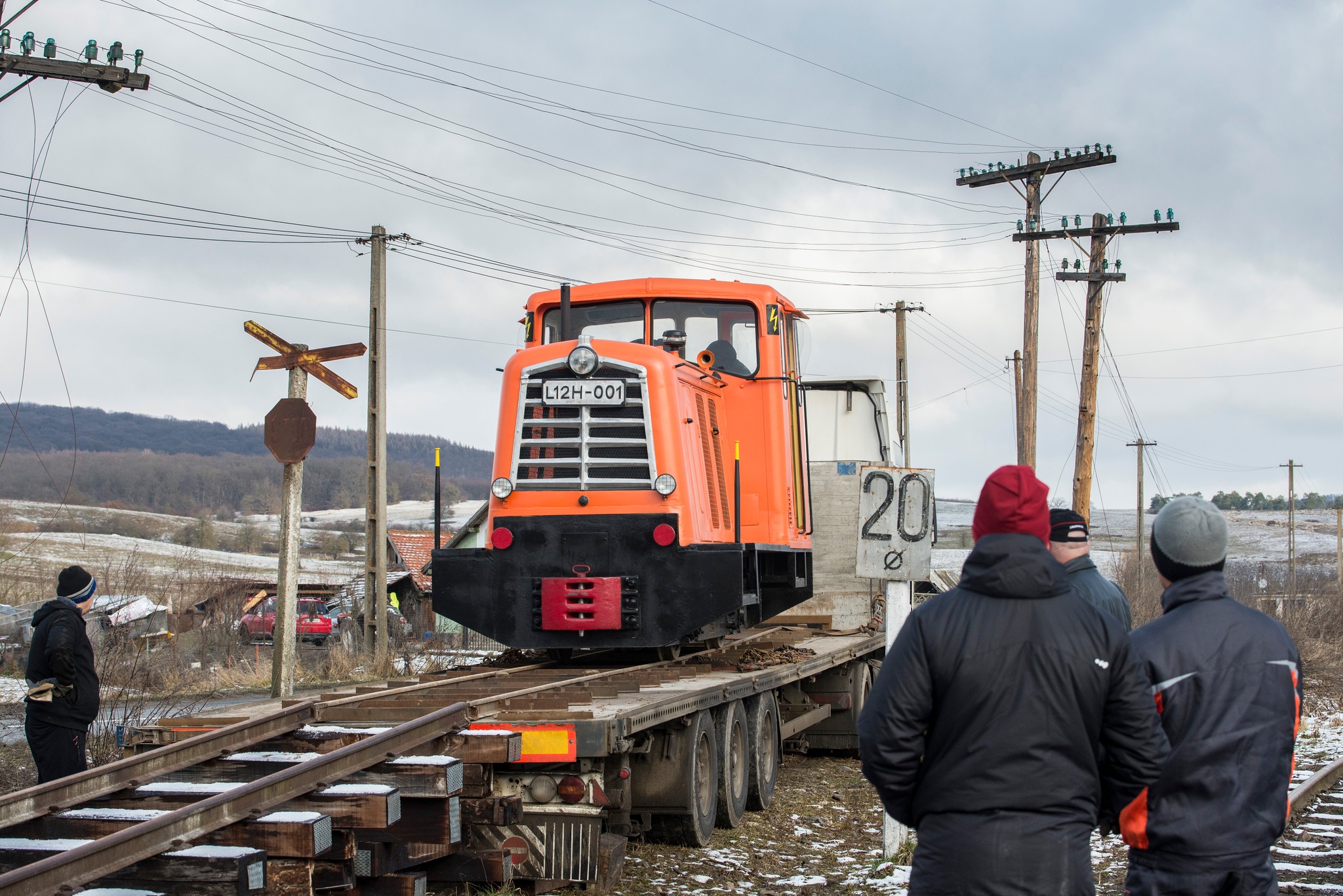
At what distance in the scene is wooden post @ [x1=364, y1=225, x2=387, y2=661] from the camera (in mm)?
19344

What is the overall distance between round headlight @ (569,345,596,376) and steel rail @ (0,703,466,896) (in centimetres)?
298

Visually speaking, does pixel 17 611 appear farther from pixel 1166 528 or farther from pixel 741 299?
pixel 1166 528

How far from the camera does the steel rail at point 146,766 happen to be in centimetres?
515

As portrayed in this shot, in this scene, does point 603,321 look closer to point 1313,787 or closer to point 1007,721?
point 1313,787

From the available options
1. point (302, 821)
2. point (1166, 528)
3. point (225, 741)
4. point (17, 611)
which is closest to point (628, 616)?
point (225, 741)

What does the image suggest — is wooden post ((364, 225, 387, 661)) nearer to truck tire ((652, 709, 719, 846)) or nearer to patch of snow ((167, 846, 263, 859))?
truck tire ((652, 709, 719, 846))

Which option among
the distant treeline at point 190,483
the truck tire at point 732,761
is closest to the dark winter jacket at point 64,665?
the truck tire at point 732,761

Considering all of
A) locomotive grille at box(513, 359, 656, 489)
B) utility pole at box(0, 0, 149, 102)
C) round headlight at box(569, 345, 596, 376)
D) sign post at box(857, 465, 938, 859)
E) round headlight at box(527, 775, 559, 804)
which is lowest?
round headlight at box(527, 775, 559, 804)

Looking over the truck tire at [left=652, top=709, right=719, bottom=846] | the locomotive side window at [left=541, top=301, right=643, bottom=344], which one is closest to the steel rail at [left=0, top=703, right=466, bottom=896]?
the truck tire at [left=652, top=709, right=719, bottom=846]

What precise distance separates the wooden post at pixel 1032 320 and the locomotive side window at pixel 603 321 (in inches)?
602

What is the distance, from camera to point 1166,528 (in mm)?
3816

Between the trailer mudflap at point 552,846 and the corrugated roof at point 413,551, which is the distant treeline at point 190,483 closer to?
the corrugated roof at point 413,551

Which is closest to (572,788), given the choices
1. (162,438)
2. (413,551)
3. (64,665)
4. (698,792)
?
(698,792)

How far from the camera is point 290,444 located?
11008 mm
